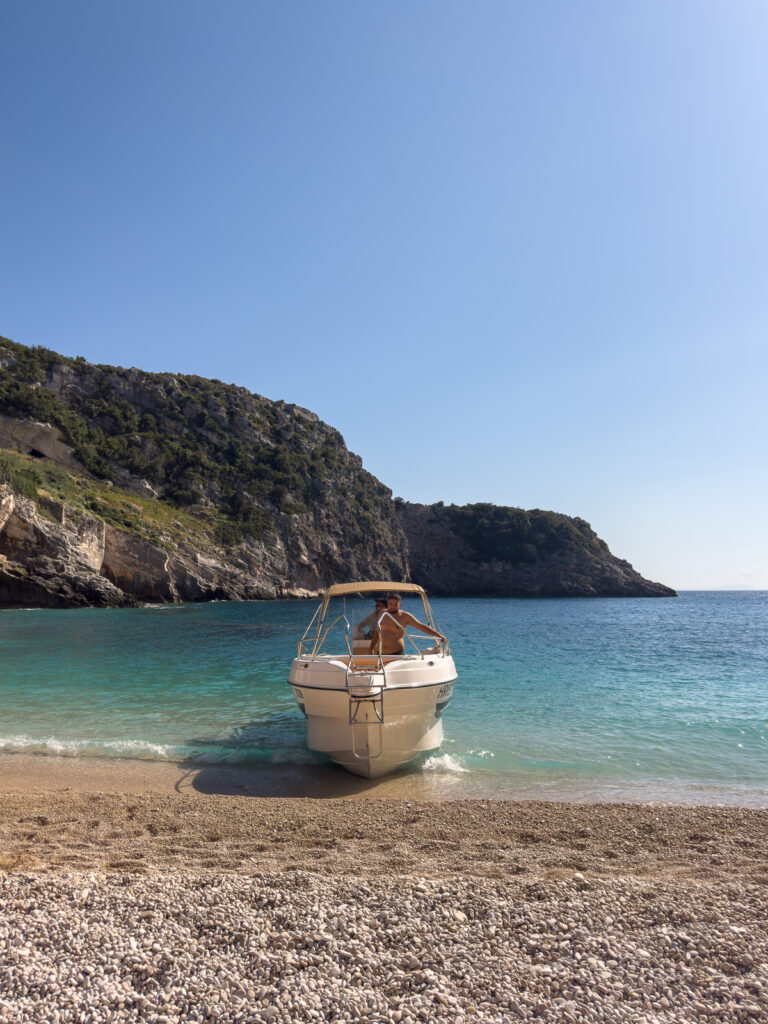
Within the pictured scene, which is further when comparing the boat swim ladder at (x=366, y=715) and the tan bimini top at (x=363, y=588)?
the tan bimini top at (x=363, y=588)

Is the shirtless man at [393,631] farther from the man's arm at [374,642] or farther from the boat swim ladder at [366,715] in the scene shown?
the boat swim ladder at [366,715]

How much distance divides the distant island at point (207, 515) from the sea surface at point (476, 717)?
25.6m

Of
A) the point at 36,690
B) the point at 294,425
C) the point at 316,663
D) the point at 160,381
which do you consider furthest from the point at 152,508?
the point at 316,663

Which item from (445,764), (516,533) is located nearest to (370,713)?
(445,764)

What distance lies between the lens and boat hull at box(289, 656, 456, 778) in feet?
27.9

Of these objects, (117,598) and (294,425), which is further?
(294,425)

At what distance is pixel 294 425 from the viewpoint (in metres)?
97.9

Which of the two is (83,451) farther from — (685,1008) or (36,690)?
(685,1008)

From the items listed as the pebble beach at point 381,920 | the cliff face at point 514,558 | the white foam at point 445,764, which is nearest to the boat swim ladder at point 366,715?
the white foam at point 445,764

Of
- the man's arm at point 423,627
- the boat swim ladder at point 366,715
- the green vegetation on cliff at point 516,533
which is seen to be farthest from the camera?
the green vegetation on cliff at point 516,533

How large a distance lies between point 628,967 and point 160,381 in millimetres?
89357

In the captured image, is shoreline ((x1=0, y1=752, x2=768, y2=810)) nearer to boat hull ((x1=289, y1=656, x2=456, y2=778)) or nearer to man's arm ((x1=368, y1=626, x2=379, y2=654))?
boat hull ((x1=289, y1=656, x2=456, y2=778))

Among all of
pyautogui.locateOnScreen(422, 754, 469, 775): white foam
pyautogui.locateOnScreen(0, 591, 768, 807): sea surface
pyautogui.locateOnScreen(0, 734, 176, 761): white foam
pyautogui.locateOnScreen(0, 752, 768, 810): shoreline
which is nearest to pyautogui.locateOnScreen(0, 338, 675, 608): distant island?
pyautogui.locateOnScreen(0, 591, 768, 807): sea surface

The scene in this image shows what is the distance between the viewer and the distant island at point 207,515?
47.7 metres
